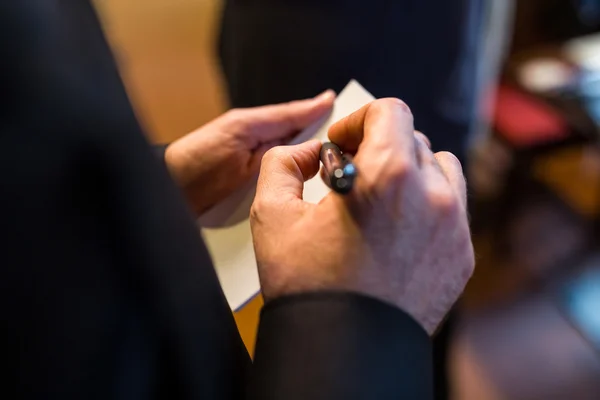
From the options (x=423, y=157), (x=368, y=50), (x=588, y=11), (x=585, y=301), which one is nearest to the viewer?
(x=423, y=157)

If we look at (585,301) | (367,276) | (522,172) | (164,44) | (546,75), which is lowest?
(585,301)

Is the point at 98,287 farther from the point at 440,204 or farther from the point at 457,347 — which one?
the point at 457,347

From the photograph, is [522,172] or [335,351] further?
[522,172]

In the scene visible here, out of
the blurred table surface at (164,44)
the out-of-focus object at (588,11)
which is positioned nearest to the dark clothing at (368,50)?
the blurred table surface at (164,44)

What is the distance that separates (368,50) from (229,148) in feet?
0.71

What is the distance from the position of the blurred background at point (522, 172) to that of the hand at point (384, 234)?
0.66 metres

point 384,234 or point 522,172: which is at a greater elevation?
point 384,234

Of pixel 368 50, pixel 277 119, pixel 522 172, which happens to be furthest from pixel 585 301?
pixel 277 119

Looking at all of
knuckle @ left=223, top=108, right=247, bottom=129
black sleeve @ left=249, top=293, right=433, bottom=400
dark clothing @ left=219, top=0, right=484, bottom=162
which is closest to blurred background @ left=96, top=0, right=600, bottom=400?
dark clothing @ left=219, top=0, right=484, bottom=162

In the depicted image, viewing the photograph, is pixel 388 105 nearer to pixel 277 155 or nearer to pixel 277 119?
pixel 277 155

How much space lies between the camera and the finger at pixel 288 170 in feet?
1.39

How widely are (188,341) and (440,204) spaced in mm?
165

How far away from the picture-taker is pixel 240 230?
60 cm

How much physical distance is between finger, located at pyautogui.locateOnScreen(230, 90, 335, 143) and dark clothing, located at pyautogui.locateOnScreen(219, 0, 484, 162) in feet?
0.33
